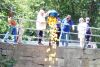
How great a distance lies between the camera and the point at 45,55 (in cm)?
1611

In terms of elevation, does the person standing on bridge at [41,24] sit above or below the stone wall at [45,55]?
above

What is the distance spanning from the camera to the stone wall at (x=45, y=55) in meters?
15.9

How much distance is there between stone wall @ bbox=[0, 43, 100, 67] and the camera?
15883 millimetres

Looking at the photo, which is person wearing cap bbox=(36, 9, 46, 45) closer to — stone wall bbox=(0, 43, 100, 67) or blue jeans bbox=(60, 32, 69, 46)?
stone wall bbox=(0, 43, 100, 67)

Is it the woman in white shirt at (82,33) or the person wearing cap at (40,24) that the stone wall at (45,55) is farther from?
the person wearing cap at (40,24)

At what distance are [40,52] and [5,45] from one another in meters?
1.32

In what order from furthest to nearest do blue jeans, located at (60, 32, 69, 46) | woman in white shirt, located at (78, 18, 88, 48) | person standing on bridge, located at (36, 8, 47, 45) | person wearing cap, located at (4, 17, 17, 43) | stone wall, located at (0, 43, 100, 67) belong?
woman in white shirt, located at (78, 18, 88, 48) < blue jeans, located at (60, 32, 69, 46) < person standing on bridge, located at (36, 8, 47, 45) < person wearing cap, located at (4, 17, 17, 43) < stone wall, located at (0, 43, 100, 67)

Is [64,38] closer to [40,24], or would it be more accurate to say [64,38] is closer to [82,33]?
[82,33]

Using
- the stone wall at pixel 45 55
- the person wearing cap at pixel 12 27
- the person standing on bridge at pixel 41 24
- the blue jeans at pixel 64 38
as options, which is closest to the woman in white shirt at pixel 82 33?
the stone wall at pixel 45 55

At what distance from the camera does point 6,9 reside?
2266 centimetres

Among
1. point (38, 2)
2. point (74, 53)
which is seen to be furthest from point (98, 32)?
point (74, 53)

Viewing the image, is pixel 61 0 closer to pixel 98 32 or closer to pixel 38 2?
pixel 38 2

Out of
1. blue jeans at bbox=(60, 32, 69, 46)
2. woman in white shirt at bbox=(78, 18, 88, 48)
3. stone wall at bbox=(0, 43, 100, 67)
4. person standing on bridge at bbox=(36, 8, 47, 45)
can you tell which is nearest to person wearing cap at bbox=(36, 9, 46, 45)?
person standing on bridge at bbox=(36, 8, 47, 45)

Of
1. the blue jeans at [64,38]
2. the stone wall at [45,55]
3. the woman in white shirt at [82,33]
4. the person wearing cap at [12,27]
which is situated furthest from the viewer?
the woman in white shirt at [82,33]
